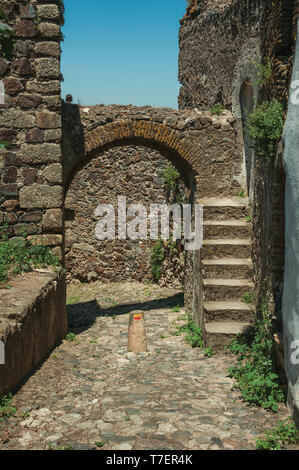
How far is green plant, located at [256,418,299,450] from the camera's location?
12.3 feet

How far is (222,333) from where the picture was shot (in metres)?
6.25

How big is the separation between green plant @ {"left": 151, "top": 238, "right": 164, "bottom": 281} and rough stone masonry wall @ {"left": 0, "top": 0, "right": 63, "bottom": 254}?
203 inches

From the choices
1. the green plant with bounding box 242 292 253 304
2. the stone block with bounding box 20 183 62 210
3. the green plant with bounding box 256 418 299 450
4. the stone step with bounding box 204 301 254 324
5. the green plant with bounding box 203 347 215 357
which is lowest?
the green plant with bounding box 203 347 215 357

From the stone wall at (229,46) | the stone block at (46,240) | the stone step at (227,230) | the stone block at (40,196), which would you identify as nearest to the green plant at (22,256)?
the stone block at (46,240)

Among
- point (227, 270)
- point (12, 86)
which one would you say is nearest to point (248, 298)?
point (227, 270)

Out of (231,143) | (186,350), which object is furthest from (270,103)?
(186,350)

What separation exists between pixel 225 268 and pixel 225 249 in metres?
0.32

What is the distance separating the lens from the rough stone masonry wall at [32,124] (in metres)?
6.58

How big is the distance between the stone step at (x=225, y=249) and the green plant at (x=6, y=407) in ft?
12.1

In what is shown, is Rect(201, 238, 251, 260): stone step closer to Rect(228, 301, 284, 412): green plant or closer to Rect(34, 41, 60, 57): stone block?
Rect(228, 301, 284, 412): green plant

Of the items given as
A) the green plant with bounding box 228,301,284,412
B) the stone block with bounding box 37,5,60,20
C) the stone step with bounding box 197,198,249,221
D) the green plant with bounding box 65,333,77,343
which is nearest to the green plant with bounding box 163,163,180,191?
the stone step with bounding box 197,198,249,221

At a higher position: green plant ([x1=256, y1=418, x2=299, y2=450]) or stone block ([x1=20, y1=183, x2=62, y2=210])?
stone block ([x1=20, y1=183, x2=62, y2=210])
